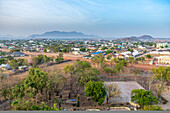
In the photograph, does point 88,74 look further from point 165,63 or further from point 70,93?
point 165,63

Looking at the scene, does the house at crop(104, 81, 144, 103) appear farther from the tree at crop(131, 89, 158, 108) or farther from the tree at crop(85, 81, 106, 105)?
the tree at crop(131, 89, 158, 108)

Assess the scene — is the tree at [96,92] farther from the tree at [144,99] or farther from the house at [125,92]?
the tree at [144,99]

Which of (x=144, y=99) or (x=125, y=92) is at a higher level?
(x=144, y=99)

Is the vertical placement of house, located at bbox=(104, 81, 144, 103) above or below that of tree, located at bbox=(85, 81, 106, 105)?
below

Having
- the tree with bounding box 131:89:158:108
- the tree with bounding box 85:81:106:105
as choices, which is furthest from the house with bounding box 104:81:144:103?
the tree with bounding box 131:89:158:108

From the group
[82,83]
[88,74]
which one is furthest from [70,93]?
[88,74]

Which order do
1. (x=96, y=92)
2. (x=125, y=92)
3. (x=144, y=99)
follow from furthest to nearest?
(x=125, y=92), (x=96, y=92), (x=144, y=99)

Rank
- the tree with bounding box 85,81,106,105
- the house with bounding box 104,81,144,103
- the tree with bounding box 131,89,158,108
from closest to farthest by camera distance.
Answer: the tree with bounding box 131,89,158,108, the tree with bounding box 85,81,106,105, the house with bounding box 104,81,144,103

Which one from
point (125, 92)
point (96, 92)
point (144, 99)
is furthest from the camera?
point (125, 92)

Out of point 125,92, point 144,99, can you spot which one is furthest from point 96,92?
point 125,92

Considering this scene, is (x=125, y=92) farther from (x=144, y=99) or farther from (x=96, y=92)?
(x=96, y=92)

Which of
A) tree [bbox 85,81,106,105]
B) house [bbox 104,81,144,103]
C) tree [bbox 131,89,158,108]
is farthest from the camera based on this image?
house [bbox 104,81,144,103]

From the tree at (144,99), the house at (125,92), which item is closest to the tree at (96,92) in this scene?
the house at (125,92)
